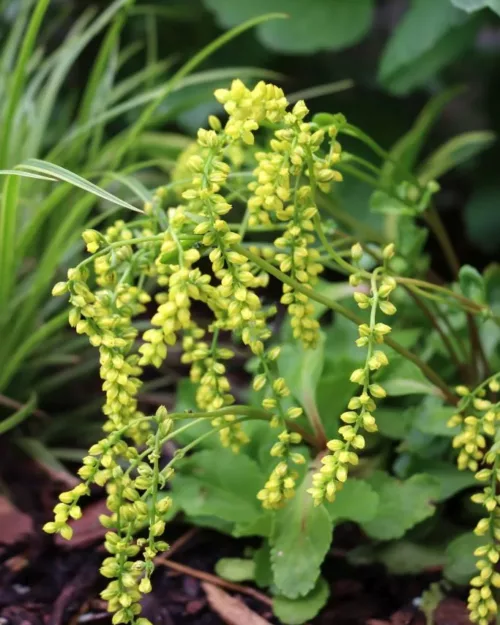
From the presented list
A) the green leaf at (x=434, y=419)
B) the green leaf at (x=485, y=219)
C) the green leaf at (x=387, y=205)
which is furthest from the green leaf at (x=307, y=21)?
the green leaf at (x=434, y=419)

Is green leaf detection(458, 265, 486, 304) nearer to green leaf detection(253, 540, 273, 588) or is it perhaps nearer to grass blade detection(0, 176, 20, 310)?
green leaf detection(253, 540, 273, 588)

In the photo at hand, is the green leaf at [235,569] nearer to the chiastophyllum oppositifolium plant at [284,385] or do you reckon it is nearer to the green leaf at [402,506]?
the chiastophyllum oppositifolium plant at [284,385]

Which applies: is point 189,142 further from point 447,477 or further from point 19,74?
point 447,477

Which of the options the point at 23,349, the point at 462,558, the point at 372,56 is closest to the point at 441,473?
the point at 462,558

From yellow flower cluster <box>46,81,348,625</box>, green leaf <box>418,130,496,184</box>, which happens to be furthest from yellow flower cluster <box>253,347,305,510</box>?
green leaf <box>418,130,496,184</box>

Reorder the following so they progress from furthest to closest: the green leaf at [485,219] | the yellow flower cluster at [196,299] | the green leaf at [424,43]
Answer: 1. the green leaf at [485,219]
2. the green leaf at [424,43]
3. the yellow flower cluster at [196,299]

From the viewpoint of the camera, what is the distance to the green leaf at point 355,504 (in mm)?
854

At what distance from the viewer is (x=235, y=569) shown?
0.94 meters

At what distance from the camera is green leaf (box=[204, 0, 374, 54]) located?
1.52 m

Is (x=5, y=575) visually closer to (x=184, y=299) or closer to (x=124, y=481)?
(x=124, y=481)

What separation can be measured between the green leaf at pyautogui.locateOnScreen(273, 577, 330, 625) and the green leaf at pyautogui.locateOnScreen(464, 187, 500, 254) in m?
1.03

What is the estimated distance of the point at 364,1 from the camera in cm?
156

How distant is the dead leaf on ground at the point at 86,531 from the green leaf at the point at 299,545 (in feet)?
0.95

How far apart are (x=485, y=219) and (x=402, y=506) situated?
965mm
